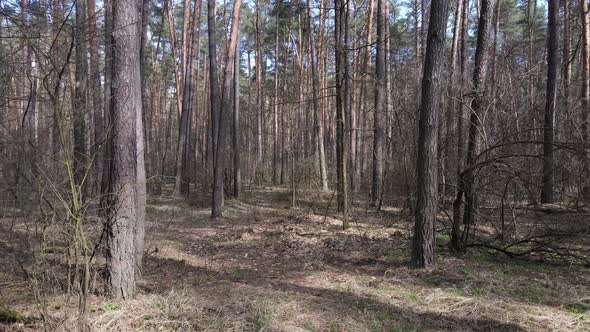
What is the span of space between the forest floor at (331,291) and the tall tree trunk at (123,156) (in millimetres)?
350

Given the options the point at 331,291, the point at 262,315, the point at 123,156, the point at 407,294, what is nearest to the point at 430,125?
the point at 407,294

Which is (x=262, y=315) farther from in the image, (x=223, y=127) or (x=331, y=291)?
(x=223, y=127)

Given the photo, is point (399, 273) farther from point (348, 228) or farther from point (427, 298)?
point (348, 228)

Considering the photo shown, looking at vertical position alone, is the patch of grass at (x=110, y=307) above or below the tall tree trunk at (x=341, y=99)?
below

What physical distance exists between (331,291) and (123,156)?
2.97m

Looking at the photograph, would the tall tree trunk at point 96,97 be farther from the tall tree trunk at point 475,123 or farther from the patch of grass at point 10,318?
the tall tree trunk at point 475,123

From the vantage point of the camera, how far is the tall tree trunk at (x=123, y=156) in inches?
170

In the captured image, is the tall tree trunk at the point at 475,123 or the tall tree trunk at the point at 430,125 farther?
the tall tree trunk at the point at 475,123

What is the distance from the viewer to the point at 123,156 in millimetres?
4418

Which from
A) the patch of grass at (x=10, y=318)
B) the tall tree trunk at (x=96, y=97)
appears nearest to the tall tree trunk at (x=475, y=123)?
the tall tree trunk at (x=96, y=97)

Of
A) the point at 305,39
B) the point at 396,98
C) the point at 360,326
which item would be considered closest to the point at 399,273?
the point at 360,326

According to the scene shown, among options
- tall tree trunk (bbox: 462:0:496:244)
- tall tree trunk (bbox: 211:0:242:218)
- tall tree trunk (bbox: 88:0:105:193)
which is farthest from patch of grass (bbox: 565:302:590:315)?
tall tree trunk (bbox: 211:0:242:218)

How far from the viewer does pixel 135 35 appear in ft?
15.4

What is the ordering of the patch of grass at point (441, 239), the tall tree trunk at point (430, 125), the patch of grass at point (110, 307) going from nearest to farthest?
1. the patch of grass at point (110, 307)
2. the tall tree trunk at point (430, 125)
3. the patch of grass at point (441, 239)
